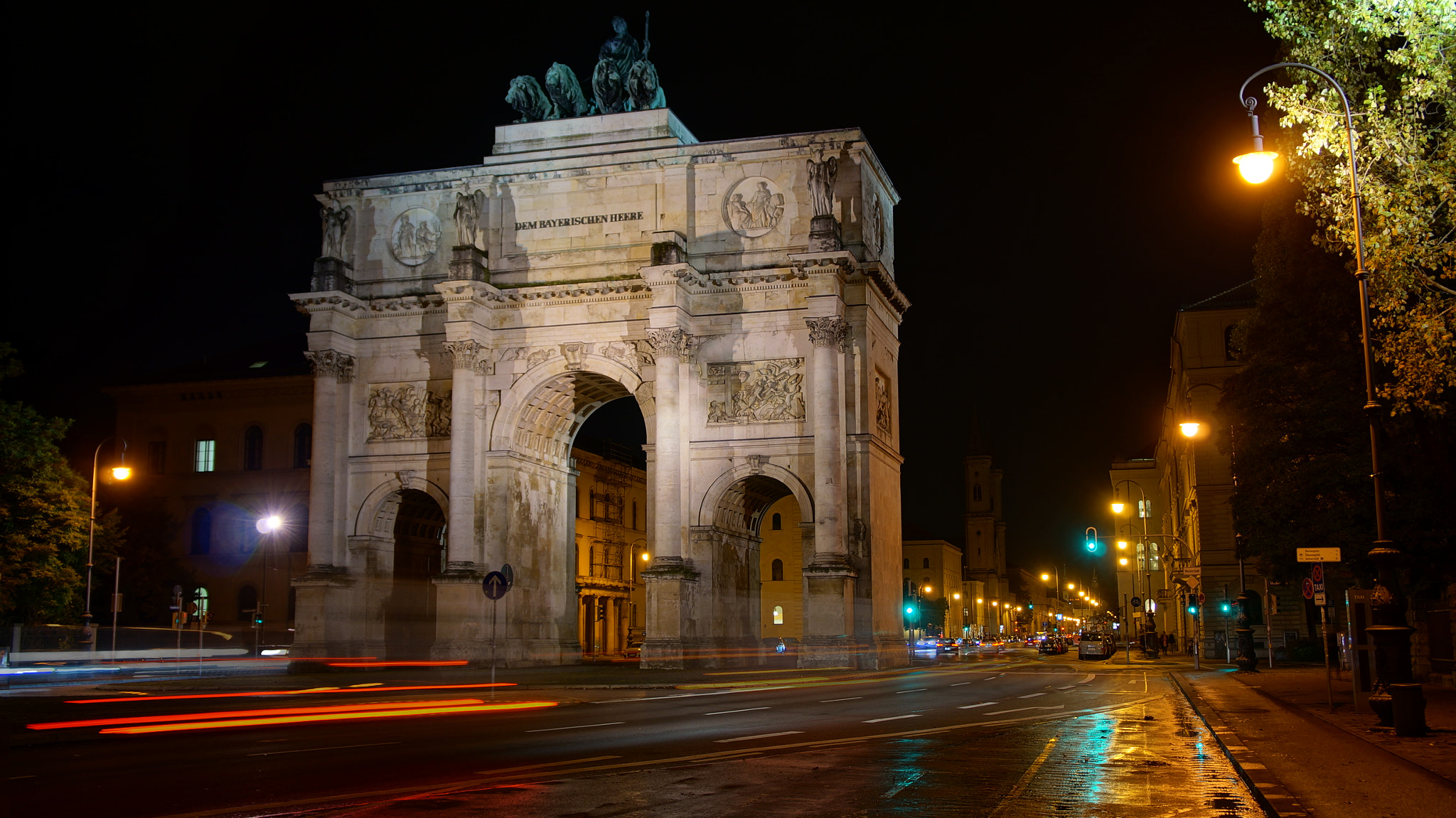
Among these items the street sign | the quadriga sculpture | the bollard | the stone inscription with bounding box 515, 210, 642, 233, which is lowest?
the bollard

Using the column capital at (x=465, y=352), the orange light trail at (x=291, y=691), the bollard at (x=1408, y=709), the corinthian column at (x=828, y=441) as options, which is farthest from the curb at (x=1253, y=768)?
the column capital at (x=465, y=352)

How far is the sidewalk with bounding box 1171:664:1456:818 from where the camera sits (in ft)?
34.6

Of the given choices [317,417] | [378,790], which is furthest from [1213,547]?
[378,790]

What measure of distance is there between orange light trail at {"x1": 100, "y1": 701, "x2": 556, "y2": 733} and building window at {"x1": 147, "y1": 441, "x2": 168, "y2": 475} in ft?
169

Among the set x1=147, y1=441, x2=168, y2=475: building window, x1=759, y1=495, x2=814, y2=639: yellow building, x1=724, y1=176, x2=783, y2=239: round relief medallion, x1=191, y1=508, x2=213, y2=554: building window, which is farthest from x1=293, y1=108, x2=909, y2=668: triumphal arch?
x1=759, y1=495, x2=814, y2=639: yellow building

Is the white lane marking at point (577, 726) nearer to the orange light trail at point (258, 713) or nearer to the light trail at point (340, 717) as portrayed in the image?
the light trail at point (340, 717)

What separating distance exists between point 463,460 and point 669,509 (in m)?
7.00

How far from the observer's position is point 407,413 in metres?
44.6

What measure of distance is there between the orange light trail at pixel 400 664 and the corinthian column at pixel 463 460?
3196 mm

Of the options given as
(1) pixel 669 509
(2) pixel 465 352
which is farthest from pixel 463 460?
(1) pixel 669 509

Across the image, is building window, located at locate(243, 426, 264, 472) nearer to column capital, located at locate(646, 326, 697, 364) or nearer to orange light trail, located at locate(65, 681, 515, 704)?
column capital, located at locate(646, 326, 697, 364)

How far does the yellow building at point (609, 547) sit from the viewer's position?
69.9 metres

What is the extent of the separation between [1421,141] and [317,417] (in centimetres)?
3550

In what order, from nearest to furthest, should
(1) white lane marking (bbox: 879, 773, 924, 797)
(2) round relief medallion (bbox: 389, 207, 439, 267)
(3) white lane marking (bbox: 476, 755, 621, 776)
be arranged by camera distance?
(1) white lane marking (bbox: 879, 773, 924, 797), (3) white lane marking (bbox: 476, 755, 621, 776), (2) round relief medallion (bbox: 389, 207, 439, 267)
